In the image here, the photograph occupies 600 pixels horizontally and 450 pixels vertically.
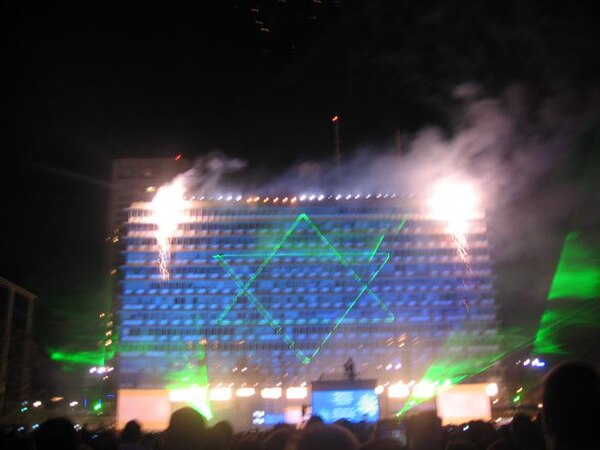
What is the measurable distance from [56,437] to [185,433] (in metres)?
0.66

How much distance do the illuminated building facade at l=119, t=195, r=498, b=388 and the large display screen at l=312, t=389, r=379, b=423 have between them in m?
38.5

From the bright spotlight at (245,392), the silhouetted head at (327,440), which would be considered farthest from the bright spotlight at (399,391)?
the silhouetted head at (327,440)

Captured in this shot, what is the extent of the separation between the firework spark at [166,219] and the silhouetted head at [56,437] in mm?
53826

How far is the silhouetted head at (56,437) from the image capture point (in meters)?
3.36

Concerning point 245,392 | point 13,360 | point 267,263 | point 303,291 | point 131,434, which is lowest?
point 131,434

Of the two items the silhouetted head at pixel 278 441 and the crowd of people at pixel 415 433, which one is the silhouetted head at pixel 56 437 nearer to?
the crowd of people at pixel 415 433

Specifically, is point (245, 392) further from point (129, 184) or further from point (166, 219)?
point (129, 184)

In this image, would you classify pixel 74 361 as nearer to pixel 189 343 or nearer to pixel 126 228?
pixel 189 343

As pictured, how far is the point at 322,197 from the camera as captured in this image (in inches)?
2261

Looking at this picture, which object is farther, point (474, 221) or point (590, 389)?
point (474, 221)

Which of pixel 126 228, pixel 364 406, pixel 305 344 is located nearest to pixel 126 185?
pixel 126 228

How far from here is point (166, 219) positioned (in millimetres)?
58375

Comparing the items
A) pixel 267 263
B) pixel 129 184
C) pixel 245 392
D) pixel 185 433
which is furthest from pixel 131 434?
pixel 129 184

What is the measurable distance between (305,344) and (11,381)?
85.8 feet
